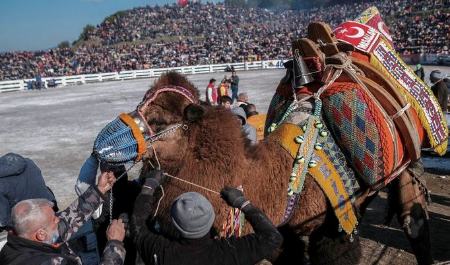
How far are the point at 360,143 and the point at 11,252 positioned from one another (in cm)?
247

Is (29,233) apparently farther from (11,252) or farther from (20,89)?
(20,89)

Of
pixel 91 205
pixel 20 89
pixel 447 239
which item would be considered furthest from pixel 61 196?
pixel 20 89

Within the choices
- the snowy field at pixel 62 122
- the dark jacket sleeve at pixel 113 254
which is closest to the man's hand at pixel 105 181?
the dark jacket sleeve at pixel 113 254

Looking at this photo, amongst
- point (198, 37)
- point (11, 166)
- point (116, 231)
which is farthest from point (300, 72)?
point (198, 37)

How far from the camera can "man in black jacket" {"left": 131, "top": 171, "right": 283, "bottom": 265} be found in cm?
239

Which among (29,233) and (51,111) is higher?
(29,233)

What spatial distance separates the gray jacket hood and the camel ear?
2.15m

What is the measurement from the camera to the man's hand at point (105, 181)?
333 cm

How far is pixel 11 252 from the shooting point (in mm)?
2533

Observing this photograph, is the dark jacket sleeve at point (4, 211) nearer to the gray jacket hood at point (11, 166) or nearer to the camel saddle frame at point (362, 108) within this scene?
the gray jacket hood at point (11, 166)

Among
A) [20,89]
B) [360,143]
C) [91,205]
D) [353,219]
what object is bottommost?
[20,89]

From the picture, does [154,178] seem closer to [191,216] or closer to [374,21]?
[191,216]

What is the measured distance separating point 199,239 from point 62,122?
47.8ft

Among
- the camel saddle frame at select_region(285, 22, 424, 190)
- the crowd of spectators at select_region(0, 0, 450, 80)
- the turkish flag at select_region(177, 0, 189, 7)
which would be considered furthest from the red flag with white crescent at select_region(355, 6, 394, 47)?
the turkish flag at select_region(177, 0, 189, 7)
